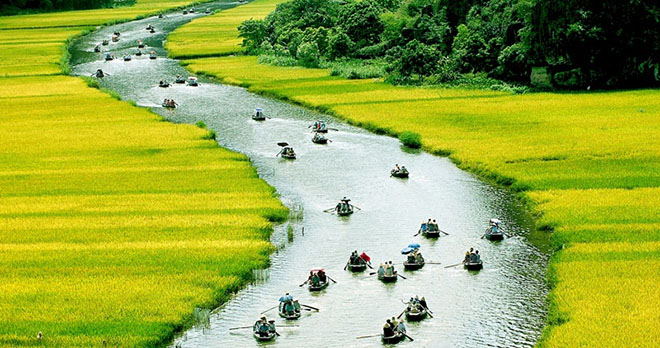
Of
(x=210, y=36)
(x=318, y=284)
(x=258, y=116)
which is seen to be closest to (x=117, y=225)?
(x=318, y=284)

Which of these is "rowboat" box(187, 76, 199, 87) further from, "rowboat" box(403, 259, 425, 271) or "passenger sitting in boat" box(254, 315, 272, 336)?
"passenger sitting in boat" box(254, 315, 272, 336)

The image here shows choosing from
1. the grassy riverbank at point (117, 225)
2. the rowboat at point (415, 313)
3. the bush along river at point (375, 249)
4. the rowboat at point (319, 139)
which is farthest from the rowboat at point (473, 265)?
the rowboat at point (319, 139)

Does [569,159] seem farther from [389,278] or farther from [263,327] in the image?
[263,327]

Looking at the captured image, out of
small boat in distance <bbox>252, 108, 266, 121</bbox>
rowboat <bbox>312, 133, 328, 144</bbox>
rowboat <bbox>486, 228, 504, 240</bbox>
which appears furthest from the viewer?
small boat in distance <bbox>252, 108, 266, 121</bbox>

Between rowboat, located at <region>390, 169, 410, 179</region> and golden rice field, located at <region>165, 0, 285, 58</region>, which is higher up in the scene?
rowboat, located at <region>390, 169, 410, 179</region>

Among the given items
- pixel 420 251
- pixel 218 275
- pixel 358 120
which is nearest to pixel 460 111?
pixel 358 120

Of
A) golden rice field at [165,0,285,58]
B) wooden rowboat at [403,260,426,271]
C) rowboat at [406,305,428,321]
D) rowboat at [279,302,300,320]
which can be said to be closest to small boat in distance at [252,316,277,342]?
rowboat at [279,302,300,320]

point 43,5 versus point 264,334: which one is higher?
point 43,5
